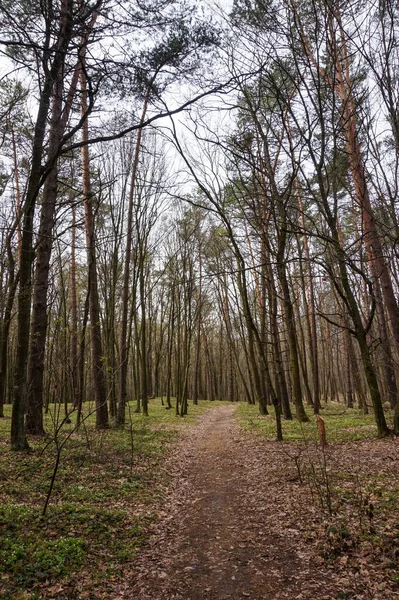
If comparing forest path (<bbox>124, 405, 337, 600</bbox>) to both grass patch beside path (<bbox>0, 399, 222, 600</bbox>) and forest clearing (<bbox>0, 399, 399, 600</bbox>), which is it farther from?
grass patch beside path (<bbox>0, 399, 222, 600</bbox>)

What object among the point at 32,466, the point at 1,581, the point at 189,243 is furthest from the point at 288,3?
the point at 189,243

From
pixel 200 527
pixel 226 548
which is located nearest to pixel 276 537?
pixel 226 548

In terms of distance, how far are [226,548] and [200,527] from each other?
30.2 inches

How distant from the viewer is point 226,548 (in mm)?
4422

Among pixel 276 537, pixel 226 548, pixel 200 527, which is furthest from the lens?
pixel 200 527

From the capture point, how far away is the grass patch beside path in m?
3.62

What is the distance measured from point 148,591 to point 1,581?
4.47 feet

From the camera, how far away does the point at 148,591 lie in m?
3.61

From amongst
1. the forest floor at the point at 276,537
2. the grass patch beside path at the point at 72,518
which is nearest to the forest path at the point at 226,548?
the forest floor at the point at 276,537

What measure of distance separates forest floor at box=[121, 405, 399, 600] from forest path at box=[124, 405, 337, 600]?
0.01m

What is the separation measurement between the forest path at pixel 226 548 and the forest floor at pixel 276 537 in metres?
0.01

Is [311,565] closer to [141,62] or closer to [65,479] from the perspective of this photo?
[65,479]

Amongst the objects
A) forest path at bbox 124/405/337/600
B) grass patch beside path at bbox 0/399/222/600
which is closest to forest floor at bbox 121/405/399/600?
forest path at bbox 124/405/337/600

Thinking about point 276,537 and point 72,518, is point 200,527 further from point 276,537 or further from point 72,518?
point 72,518
